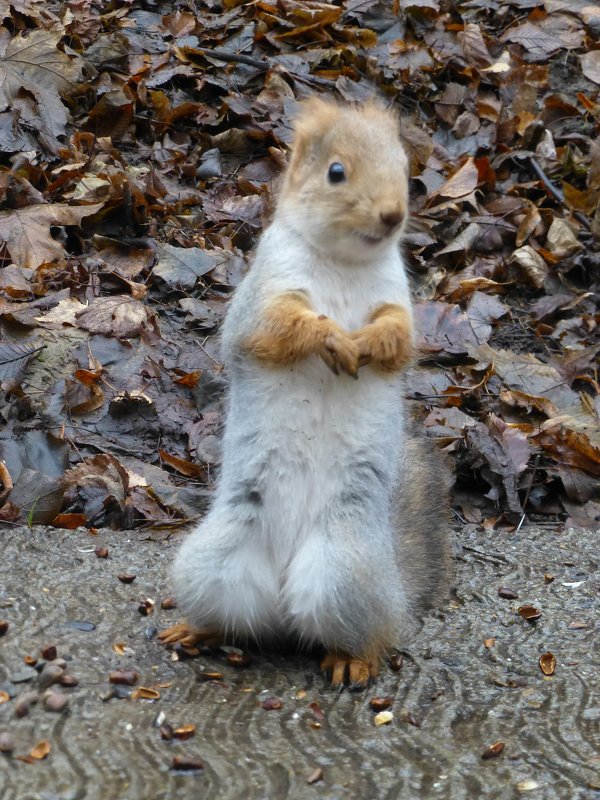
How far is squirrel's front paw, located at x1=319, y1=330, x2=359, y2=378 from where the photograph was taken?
2338 millimetres

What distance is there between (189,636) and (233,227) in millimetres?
2637

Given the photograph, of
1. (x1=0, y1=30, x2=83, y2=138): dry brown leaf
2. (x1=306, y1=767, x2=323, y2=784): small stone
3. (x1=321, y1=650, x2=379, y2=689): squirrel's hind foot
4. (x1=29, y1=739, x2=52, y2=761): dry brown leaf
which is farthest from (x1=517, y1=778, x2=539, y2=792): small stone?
(x1=0, y1=30, x2=83, y2=138): dry brown leaf

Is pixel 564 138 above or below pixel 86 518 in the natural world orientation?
above

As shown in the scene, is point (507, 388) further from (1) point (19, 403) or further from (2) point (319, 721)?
(2) point (319, 721)

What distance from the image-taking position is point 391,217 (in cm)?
235

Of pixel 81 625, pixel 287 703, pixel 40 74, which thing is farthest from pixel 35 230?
pixel 287 703

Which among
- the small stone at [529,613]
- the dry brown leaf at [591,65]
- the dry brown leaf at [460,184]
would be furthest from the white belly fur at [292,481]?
the dry brown leaf at [591,65]

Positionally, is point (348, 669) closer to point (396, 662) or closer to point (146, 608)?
point (396, 662)

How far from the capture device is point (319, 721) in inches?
90.0

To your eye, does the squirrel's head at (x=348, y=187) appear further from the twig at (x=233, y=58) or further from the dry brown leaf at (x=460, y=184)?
the twig at (x=233, y=58)

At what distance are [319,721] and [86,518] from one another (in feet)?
4.53

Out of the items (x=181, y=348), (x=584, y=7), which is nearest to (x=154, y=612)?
(x=181, y=348)

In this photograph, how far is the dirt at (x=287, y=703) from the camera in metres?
1.98

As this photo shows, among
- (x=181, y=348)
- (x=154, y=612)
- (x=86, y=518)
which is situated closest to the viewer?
(x=154, y=612)
